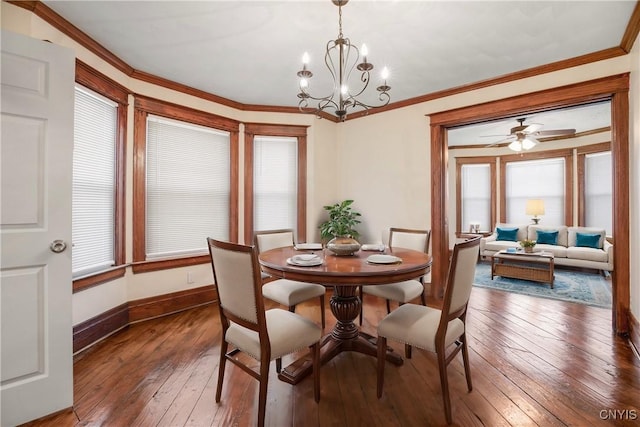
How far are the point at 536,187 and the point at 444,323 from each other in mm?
6259

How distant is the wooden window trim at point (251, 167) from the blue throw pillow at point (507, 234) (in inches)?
179

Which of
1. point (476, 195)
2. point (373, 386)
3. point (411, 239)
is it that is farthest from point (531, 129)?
A: point (373, 386)

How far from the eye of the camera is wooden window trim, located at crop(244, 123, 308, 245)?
3.84 m

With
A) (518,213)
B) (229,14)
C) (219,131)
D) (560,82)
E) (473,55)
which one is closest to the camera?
(229,14)

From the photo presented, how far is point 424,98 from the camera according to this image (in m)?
3.65

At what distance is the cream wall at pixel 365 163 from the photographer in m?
2.63

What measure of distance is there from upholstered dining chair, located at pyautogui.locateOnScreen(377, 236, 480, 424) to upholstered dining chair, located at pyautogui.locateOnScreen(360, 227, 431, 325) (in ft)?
1.44

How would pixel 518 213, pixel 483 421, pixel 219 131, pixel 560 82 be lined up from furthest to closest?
pixel 518 213
pixel 219 131
pixel 560 82
pixel 483 421

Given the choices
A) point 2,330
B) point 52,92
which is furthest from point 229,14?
point 2,330

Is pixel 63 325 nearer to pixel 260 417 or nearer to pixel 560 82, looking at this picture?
pixel 260 417

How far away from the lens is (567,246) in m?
5.46

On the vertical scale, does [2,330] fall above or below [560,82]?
below

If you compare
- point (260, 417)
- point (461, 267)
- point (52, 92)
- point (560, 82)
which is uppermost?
point (560, 82)

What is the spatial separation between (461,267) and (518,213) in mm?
6078
